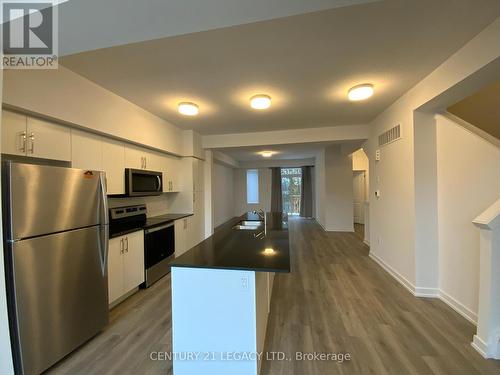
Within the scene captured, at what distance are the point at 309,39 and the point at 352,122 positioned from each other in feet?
9.25

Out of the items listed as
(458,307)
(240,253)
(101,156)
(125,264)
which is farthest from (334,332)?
(101,156)

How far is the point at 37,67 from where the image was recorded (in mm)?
1896

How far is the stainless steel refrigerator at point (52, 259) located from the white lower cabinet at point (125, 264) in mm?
428

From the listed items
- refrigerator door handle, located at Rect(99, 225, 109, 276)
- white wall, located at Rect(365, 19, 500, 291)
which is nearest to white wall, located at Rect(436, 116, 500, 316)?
white wall, located at Rect(365, 19, 500, 291)

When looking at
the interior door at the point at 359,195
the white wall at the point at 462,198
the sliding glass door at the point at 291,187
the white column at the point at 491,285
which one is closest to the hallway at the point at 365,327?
the white column at the point at 491,285

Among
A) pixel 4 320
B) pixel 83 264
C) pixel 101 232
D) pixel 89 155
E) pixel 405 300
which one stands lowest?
pixel 405 300

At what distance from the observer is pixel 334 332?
83.0 inches

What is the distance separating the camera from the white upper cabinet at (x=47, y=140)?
1945 millimetres

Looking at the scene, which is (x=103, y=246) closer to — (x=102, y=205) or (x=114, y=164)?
(x=102, y=205)

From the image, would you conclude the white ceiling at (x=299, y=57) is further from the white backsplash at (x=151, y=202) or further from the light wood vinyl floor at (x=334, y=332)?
the light wood vinyl floor at (x=334, y=332)

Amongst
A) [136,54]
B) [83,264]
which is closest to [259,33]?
[136,54]

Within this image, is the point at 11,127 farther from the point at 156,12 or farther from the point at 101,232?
the point at 156,12

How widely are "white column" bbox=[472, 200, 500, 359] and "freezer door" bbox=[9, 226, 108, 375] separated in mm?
3342

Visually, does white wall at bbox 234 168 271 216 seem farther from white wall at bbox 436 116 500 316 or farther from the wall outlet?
the wall outlet
